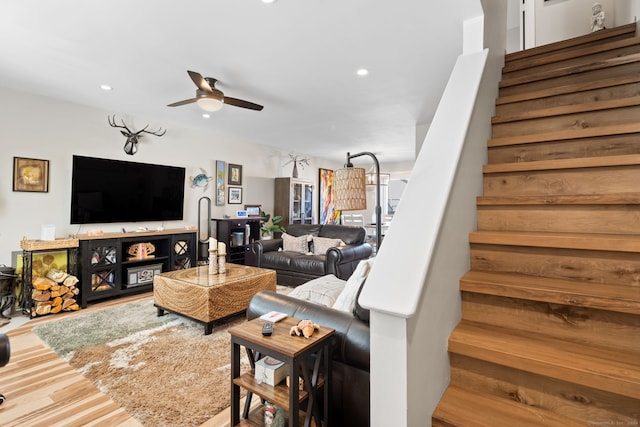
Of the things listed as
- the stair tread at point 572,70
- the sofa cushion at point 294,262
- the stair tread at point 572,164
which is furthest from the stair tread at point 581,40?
the sofa cushion at point 294,262

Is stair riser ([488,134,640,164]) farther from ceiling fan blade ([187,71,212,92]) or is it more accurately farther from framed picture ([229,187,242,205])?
framed picture ([229,187,242,205])

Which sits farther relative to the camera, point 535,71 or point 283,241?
point 283,241

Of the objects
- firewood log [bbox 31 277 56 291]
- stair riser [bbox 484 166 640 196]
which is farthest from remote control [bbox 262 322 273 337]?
firewood log [bbox 31 277 56 291]

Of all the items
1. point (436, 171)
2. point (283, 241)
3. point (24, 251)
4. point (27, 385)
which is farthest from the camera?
point (283, 241)

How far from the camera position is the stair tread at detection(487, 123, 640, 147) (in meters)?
1.41

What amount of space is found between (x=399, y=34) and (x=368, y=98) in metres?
1.36

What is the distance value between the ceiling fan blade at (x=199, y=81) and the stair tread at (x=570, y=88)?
233cm

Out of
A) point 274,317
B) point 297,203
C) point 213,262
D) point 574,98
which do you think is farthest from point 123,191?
point 574,98

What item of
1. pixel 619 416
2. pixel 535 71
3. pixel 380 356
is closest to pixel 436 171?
pixel 380 356

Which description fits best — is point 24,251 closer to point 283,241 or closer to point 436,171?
point 283,241

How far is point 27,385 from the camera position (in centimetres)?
197

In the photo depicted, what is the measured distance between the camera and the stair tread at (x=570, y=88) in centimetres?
175

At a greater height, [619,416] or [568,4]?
[568,4]

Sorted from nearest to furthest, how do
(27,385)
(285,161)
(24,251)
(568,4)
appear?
(27,385), (24,251), (568,4), (285,161)
